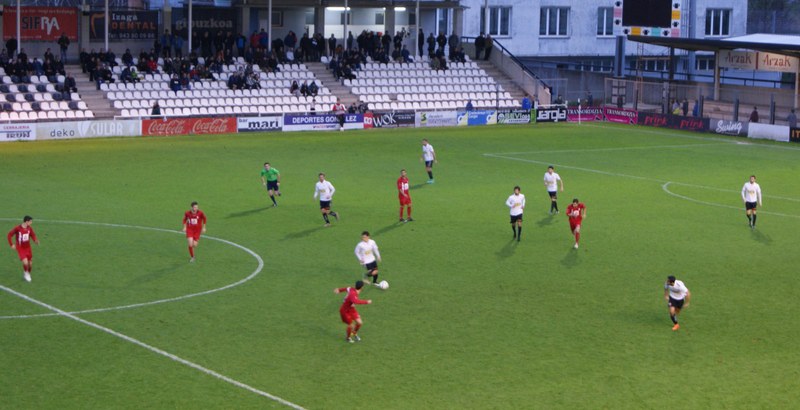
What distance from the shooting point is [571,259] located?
29219 mm

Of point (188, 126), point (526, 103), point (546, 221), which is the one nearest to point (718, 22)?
point (526, 103)

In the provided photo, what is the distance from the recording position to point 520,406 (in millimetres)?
17984

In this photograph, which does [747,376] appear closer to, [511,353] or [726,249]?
[511,353]

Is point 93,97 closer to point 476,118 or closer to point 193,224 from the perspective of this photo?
point 476,118

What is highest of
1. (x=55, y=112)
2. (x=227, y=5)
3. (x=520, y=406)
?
(x=227, y=5)

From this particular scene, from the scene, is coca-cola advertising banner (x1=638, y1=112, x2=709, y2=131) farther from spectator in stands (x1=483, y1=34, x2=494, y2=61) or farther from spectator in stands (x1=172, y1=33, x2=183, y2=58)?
spectator in stands (x1=172, y1=33, x2=183, y2=58)

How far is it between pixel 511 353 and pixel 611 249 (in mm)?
10689

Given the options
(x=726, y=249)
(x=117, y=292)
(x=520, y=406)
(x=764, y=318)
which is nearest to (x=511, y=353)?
(x=520, y=406)

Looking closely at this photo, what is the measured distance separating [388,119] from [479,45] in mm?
15037

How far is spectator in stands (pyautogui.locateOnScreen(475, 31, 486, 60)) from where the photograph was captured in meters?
75.8

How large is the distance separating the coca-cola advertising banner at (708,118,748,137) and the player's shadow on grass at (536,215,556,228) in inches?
1212

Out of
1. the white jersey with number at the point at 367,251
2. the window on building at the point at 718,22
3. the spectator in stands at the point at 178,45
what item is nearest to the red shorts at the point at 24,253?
the white jersey with number at the point at 367,251

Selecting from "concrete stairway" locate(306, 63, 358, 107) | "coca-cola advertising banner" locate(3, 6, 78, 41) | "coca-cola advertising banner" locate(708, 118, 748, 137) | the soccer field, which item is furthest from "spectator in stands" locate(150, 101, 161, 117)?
"coca-cola advertising banner" locate(708, 118, 748, 137)

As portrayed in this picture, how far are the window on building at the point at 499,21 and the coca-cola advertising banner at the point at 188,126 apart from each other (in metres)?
36.9
